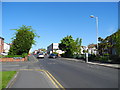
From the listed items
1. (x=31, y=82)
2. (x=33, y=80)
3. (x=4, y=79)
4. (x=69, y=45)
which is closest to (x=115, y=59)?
(x=33, y=80)

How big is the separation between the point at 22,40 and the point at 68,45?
25516 mm

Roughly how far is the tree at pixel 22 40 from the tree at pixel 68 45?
20.7 m

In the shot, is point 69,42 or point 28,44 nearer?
point 28,44

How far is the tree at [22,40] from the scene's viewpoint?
144ft

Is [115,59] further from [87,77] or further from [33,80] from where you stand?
[33,80]

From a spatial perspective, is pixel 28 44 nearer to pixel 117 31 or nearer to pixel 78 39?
pixel 117 31

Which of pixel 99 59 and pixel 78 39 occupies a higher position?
pixel 78 39

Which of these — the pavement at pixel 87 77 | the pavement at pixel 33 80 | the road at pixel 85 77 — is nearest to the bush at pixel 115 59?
the road at pixel 85 77

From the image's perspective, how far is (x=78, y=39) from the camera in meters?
66.8

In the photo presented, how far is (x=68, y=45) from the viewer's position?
66250 millimetres

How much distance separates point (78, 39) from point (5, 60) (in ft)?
106

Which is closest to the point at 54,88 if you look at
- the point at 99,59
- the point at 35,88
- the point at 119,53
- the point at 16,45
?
the point at 35,88

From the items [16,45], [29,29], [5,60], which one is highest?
[29,29]

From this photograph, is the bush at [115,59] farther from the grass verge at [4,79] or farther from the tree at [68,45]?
the tree at [68,45]
